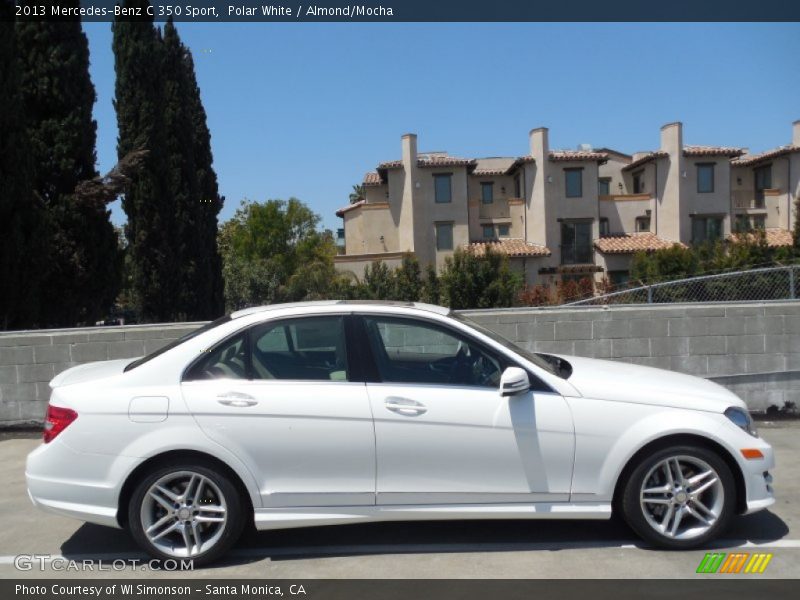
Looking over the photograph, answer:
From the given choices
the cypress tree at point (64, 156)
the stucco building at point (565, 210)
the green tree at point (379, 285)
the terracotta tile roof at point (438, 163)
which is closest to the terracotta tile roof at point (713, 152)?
the stucco building at point (565, 210)

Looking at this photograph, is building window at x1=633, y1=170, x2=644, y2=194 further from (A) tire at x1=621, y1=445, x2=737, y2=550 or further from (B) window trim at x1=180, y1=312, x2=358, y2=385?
(B) window trim at x1=180, y1=312, x2=358, y2=385

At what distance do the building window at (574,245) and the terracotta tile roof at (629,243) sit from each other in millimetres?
640

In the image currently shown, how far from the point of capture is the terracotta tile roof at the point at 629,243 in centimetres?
4103

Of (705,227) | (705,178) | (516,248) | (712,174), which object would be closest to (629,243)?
(705,227)

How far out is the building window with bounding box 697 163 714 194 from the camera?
4303 cm
